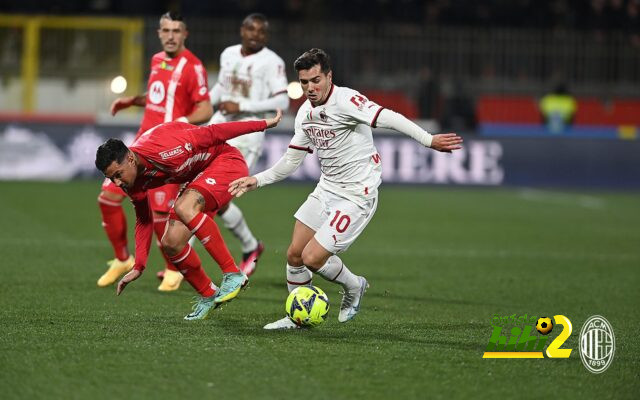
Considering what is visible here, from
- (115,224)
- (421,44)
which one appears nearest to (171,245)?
(115,224)

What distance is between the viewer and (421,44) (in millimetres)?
25812

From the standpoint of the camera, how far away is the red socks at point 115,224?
1002 cm

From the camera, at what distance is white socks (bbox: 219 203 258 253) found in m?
10.8

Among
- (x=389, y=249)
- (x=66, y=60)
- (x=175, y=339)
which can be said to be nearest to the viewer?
(x=175, y=339)

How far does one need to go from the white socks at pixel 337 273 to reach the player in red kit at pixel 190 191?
61 cm

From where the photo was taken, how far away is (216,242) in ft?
26.3

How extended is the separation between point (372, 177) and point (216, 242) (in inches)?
49.9

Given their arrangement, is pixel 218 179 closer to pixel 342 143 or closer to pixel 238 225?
pixel 342 143

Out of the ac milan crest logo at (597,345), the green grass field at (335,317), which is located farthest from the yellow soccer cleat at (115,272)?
the ac milan crest logo at (597,345)

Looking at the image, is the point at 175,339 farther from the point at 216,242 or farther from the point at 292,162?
the point at 292,162

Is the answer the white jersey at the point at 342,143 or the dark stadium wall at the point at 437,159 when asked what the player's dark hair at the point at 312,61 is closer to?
the white jersey at the point at 342,143

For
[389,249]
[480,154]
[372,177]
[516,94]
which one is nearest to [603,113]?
[516,94]

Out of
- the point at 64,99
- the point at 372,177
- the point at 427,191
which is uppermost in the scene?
the point at 372,177

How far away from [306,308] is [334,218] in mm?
707
